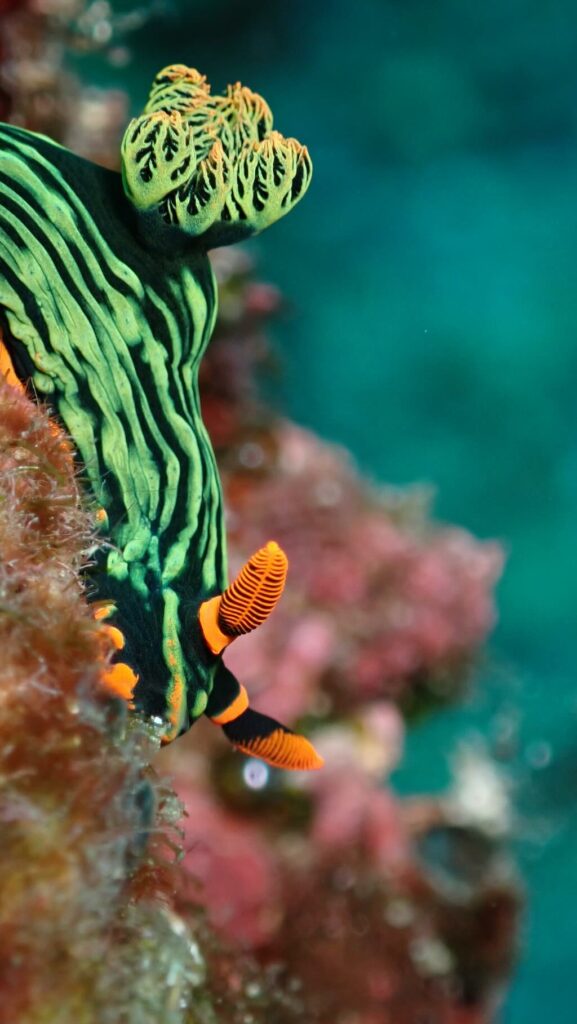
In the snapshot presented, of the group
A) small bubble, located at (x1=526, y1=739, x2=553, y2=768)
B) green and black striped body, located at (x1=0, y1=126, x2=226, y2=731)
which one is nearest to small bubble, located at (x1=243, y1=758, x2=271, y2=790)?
green and black striped body, located at (x1=0, y1=126, x2=226, y2=731)

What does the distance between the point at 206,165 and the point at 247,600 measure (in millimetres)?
1195

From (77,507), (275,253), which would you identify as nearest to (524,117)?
(275,253)

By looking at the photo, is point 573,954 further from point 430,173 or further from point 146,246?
point 146,246

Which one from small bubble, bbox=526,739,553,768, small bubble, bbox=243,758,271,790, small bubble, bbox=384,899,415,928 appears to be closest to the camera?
small bubble, bbox=243,758,271,790

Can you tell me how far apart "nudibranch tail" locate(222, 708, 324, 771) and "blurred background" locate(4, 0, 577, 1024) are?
348 cm

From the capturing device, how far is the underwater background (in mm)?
7266

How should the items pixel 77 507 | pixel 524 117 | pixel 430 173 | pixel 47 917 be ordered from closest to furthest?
pixel 47 917, pixel 77 507, pixel 524 117, pixel 430 173

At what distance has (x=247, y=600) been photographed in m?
2.05

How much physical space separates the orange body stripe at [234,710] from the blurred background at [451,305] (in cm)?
350

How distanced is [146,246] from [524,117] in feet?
21.5

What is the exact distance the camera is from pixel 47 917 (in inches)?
48.4

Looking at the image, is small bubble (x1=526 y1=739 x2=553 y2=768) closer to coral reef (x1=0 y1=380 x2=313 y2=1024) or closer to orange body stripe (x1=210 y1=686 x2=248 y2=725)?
orange body stripe (x1=210 y1=686 x2=248 y2=725)

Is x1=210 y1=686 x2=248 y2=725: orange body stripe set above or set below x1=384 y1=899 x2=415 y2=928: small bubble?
below

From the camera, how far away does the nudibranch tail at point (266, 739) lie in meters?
2.40
